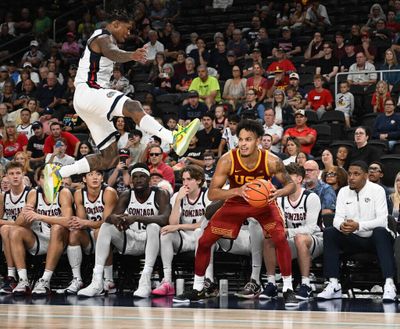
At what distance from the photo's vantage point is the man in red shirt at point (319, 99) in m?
14.0

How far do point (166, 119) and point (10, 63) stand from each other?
692cm

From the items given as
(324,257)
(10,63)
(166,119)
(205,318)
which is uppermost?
(10,63)

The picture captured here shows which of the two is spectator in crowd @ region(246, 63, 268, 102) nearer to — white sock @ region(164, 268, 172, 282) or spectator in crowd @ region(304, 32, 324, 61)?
spectator in crowd @ region(304, 32, 324, 61)

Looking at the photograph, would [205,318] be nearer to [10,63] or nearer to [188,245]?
[188,245]

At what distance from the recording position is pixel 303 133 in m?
12.8

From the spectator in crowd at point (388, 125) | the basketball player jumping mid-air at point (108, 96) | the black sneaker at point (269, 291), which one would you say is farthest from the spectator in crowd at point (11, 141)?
the black sneaker at point (269, 291)

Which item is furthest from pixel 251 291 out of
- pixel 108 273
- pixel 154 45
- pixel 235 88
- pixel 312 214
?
pixel 154 45

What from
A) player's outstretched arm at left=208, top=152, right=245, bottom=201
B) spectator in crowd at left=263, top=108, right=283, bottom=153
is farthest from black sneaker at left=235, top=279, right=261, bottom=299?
spectator in crowd at left=263, top=108, right=283, bottom=153

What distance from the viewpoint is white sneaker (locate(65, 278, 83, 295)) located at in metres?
9.87

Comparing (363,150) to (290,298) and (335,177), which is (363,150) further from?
(290,298)

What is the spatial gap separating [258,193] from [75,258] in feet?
8.86

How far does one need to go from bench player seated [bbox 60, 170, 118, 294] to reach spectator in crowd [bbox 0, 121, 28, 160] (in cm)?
428

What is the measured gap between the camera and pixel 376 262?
934 centimetres

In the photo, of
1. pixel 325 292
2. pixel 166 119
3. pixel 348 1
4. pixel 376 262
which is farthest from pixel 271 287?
pixel 348 1
